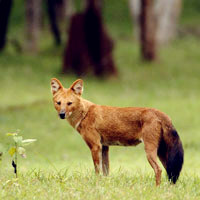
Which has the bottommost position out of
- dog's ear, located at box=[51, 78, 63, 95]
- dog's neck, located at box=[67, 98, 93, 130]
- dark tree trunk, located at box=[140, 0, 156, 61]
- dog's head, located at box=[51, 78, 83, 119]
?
dog's neck, located at box=[67, 98, 93, 130]

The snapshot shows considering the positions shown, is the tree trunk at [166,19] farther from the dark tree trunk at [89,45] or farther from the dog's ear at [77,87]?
the dog's ear at [77,87]

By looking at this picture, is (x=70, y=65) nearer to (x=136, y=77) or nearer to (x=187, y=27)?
(x=136, y=77)

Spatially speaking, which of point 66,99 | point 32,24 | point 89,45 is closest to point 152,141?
point 66,99

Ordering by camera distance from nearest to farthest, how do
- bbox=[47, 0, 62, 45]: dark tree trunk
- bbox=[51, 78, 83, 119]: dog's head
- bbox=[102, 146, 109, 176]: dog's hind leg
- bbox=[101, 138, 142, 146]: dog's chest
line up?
bbox=[101, 138, 142, 146]: dog's chest → bbox=[51, 78, 83, 119]: dog's head → bbox=[102, 146, 109, 176]: dog's hind leg → bbox=[47, 0, 62, 45]: dark tree trunk

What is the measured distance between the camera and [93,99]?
17.5 meters

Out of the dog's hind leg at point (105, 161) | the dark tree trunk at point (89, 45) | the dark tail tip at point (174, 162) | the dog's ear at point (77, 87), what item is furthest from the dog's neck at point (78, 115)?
the dark tree trunk at point (89, 45)

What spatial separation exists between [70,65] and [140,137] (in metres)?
14.4

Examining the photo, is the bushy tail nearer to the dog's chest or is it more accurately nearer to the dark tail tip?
the dark tail tip

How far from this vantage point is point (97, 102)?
16922 millimetres

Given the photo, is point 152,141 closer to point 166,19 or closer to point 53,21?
point 53,21

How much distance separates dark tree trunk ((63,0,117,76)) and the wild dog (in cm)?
1344

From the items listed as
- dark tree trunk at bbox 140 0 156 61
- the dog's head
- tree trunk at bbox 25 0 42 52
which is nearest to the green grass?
dark tree trunk at bbox 140 0 156 61

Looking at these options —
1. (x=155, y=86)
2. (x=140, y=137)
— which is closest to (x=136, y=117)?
(x=140, y=137)

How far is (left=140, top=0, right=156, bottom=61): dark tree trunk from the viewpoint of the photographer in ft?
75.4
